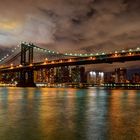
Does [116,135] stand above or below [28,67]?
below

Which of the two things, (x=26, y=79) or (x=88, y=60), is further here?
(x=26, y=79)

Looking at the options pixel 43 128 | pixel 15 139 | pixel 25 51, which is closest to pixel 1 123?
pixel 43 128

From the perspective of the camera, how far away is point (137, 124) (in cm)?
1227

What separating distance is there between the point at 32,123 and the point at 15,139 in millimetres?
3112

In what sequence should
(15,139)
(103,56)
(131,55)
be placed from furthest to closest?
(103,56), (131,55), (15,139)

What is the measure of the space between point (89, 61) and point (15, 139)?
73221 mm

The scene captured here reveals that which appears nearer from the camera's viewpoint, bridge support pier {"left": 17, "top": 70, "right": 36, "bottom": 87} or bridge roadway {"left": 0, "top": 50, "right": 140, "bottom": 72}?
bridge roadway {"left": 0, "top": 50, "right": 140, "bottom": 72}

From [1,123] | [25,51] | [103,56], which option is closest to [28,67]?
[25,51]

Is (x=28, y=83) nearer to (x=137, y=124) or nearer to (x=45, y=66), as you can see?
(x=45, y=66)

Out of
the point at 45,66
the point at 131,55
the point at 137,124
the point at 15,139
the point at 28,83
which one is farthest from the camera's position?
the point at 28,83

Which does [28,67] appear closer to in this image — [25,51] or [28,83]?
[28,83]

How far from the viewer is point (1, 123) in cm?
1241

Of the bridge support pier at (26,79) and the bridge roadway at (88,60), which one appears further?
the bridge support pier at (26,79)

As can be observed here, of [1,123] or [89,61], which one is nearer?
[1,123]
